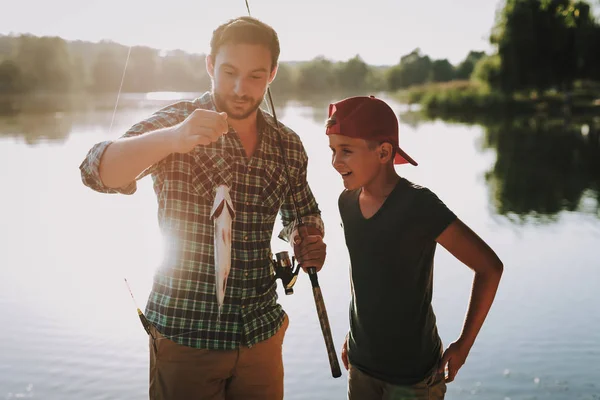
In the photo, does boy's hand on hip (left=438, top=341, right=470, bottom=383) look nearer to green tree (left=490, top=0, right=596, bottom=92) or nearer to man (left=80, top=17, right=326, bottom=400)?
man (left=80, top=17, right=326, bottom=400)

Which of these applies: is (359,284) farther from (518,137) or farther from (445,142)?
(518,137)

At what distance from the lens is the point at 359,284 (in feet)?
8.03

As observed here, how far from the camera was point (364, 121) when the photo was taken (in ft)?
7.87

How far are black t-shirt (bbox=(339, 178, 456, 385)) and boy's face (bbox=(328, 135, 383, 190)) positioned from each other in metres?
0.12

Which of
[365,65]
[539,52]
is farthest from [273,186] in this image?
[365,65]

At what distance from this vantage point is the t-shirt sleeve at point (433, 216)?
7.32 ft

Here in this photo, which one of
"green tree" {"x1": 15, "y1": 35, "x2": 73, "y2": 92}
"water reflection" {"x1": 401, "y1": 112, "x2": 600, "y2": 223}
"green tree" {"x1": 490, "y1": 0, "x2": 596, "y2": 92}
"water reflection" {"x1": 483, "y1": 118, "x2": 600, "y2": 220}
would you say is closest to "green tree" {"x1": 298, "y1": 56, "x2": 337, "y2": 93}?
"green tree" {"x1": 15, "y1": 35, "x2": 73, "y2": 92}

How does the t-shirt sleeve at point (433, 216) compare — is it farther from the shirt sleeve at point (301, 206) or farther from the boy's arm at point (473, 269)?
the shirt sleeve at point (301, 206)

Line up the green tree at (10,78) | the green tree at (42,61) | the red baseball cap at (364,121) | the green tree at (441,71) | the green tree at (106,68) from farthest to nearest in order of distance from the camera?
the green tree at (441,71) < the green tree at (106,68) < the green tree at (42,61) < the green tree at (10,78) < the red baseball cap at (364,121)

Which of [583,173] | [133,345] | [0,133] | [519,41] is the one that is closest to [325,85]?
[519,41]

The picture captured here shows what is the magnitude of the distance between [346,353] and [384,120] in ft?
3.21

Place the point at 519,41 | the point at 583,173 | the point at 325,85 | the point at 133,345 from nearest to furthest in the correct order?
the point at 133,345 → the point at 583,173 → the point at 519,41 → the point at 325,85

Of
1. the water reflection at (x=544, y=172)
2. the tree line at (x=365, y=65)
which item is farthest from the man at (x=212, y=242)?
the water reflection at (x=544, y=172)

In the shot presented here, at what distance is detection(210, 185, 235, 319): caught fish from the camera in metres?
2.12
